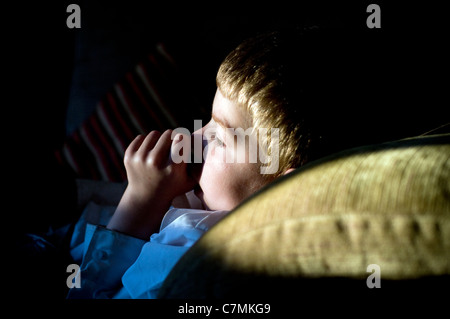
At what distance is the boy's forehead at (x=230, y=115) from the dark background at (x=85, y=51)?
459 mm

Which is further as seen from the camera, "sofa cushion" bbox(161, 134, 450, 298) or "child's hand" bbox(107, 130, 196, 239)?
"child's hand" bbox(107, 130, 196, 239)

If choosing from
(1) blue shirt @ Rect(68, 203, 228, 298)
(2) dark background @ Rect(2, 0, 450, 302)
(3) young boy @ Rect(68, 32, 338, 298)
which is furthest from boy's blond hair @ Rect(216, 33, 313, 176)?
(2) dark background @ Rect(2, 0, 450, 302)

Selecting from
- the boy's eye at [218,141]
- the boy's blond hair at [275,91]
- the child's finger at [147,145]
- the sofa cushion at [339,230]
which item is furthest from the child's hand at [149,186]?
the sofa cushion at [339,230]

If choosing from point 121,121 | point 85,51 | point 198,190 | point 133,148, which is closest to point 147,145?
point 133,148

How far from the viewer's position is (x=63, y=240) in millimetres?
959

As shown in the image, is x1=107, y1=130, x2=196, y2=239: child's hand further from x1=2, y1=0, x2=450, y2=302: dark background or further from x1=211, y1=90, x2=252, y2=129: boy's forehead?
x1=2, y1=0, x2=450, y2=302: dark background

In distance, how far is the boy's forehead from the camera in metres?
0.73

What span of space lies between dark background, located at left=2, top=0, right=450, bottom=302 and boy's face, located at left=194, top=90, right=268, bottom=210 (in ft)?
1.43

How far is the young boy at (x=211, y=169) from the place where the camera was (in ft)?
2.26

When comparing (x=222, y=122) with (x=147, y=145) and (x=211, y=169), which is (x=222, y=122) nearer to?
(x=211, y=169)

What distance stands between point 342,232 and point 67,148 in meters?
1.08

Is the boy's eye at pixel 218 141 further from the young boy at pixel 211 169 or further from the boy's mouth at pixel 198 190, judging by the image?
the boy's mouth at pixel 198 190

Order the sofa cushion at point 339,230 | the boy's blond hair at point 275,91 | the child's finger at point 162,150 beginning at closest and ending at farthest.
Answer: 1. the sofa cushion at point 339,230
2. the boy's blond hair at point 275,91
3. the child's finger at point 162,150
